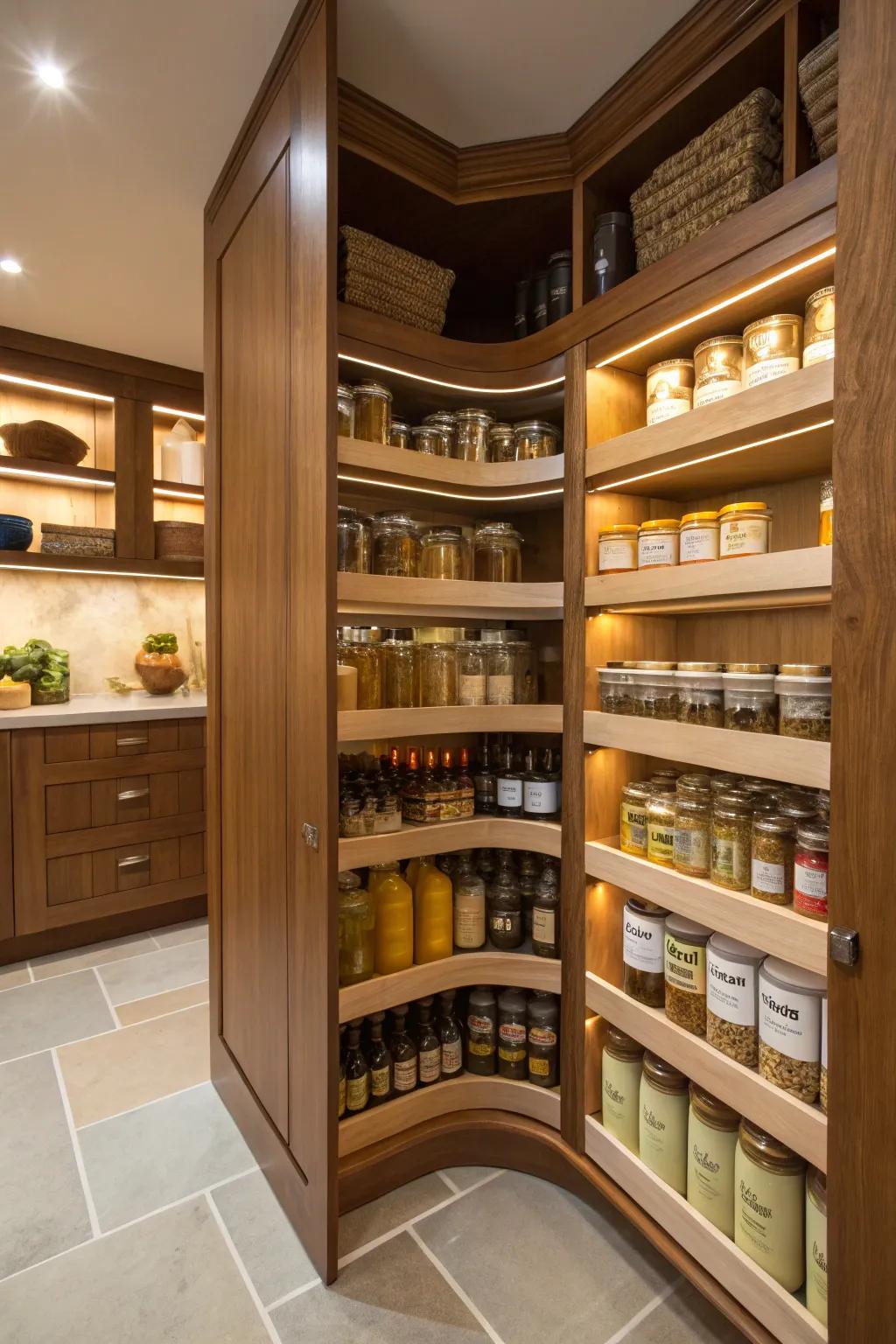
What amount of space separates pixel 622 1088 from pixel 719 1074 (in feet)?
1.07

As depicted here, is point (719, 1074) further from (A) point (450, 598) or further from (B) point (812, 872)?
(A) point (450, 598)

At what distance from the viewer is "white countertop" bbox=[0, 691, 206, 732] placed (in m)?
2.60

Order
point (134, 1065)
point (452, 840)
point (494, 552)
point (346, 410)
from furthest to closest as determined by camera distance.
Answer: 1. point (134, 1065)
2. point (494, 552)
3. point (452, 840)
4. point (346, 410)

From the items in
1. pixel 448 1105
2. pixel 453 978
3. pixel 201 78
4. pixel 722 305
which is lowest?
pixel 448 1105

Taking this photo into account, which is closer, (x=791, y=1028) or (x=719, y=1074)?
(x=791, y=1028)

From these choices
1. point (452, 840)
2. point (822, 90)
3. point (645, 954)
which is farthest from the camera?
point (452, 840)

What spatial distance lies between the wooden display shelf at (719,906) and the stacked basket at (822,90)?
1.21 metres

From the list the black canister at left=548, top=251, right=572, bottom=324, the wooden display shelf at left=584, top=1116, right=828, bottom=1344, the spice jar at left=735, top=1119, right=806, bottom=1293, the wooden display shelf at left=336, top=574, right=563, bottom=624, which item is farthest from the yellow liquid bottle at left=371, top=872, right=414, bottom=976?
the black canister at left=548, top=251, right=572, bottom=324

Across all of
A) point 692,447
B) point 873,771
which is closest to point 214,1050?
point 873,771

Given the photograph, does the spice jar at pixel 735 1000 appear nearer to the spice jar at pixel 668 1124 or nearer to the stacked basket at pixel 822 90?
the spice jar at pixel 668 1124

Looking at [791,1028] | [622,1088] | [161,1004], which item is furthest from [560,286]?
[161,1004]

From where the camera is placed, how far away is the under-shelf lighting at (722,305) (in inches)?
42.7

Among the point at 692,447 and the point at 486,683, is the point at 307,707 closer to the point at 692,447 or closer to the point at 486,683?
the point at 486,683

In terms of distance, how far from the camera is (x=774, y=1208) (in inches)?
44.7
